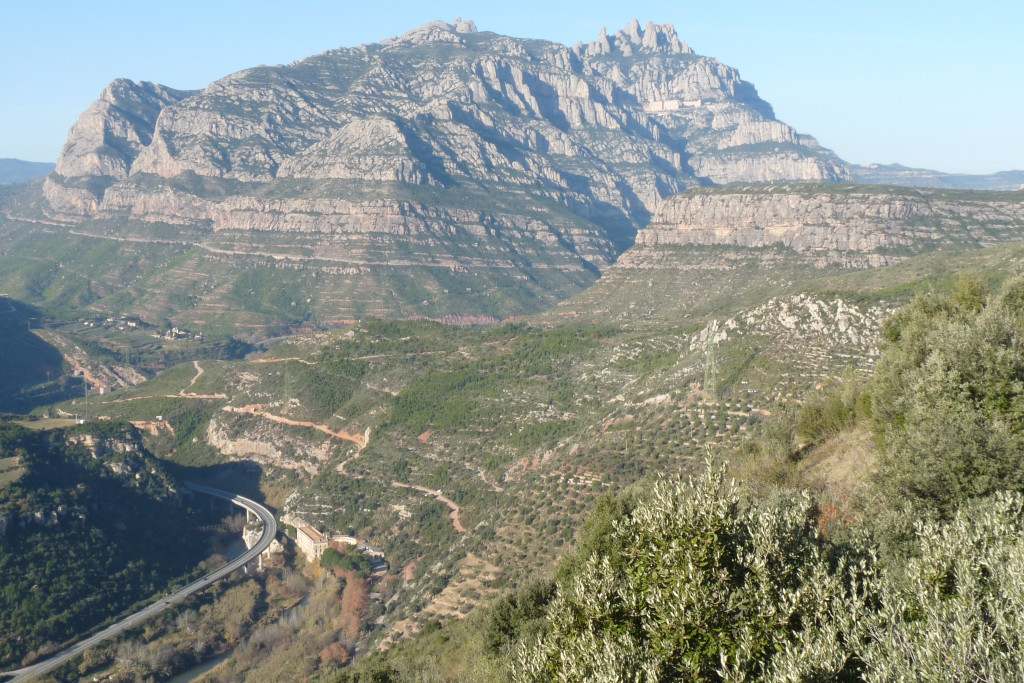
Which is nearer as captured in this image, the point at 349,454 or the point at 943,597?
the point at 943,597

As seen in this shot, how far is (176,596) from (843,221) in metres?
132

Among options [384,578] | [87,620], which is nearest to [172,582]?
[87,620]

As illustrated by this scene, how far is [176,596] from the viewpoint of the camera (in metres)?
68.2

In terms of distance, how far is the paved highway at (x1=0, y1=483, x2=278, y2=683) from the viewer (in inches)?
2186

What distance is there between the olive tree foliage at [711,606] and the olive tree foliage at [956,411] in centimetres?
679

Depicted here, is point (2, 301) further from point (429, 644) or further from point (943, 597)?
point (943, 597)

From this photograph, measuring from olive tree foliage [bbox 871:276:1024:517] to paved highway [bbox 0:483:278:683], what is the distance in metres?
60.9

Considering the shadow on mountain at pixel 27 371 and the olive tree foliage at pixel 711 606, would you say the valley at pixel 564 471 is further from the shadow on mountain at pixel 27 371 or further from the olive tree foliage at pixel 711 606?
the shadow on mountain at pixel 27 371

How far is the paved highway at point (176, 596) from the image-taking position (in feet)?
182

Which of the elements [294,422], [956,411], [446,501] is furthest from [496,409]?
[956,411]

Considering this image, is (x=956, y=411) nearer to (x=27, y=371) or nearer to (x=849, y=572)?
(x=849, y=572)

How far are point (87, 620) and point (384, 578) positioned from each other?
83.1ft

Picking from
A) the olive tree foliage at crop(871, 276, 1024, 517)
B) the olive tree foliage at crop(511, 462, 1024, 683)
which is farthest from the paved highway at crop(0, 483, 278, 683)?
the olive tree foliage at crop(871, 276, 1024, 517)

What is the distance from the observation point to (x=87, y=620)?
62156mm
